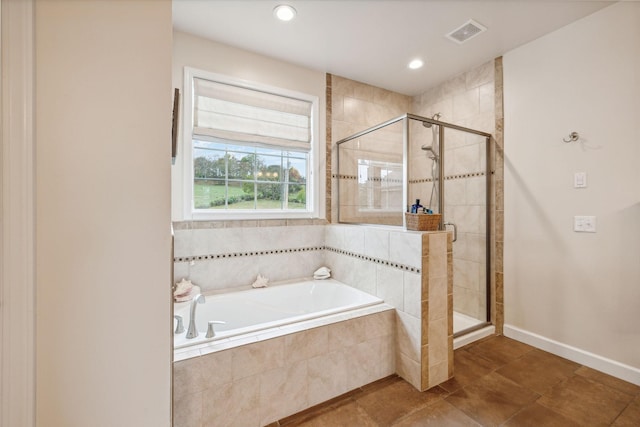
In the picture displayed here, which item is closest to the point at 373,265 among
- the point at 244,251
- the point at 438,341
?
the point at 438,341

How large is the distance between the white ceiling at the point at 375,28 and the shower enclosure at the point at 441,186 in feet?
2.20

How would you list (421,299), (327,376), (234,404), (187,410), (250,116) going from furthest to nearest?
(250,116), (421,299), (327,376), (234,404), (187,410)

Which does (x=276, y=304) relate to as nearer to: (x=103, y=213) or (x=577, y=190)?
(x=103, y=213)

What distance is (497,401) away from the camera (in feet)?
5.22

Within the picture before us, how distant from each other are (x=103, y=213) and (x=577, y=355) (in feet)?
9.97

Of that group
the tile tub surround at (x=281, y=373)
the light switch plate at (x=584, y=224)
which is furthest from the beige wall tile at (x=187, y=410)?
the light switch plate at (x=584, y=224)

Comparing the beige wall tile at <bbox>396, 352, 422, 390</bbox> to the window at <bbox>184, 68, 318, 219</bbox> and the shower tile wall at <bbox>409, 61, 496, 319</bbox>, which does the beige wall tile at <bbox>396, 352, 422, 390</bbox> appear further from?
the window at <bbox>184, 68, 318, 219</bbox>

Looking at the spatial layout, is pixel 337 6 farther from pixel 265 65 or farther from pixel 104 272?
pixel 104 272

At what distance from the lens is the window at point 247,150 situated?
2252 mm

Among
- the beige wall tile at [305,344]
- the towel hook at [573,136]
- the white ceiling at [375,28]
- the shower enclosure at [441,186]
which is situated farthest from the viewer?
the shower enclosure at [441,186]

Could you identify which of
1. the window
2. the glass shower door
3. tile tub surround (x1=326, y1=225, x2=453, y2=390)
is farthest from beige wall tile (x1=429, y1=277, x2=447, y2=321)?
the window

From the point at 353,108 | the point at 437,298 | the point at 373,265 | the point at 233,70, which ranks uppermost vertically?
the point at 233,70

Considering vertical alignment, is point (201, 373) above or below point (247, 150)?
below

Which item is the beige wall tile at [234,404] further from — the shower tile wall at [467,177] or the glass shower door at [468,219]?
the shower tile wall at [467,177]
